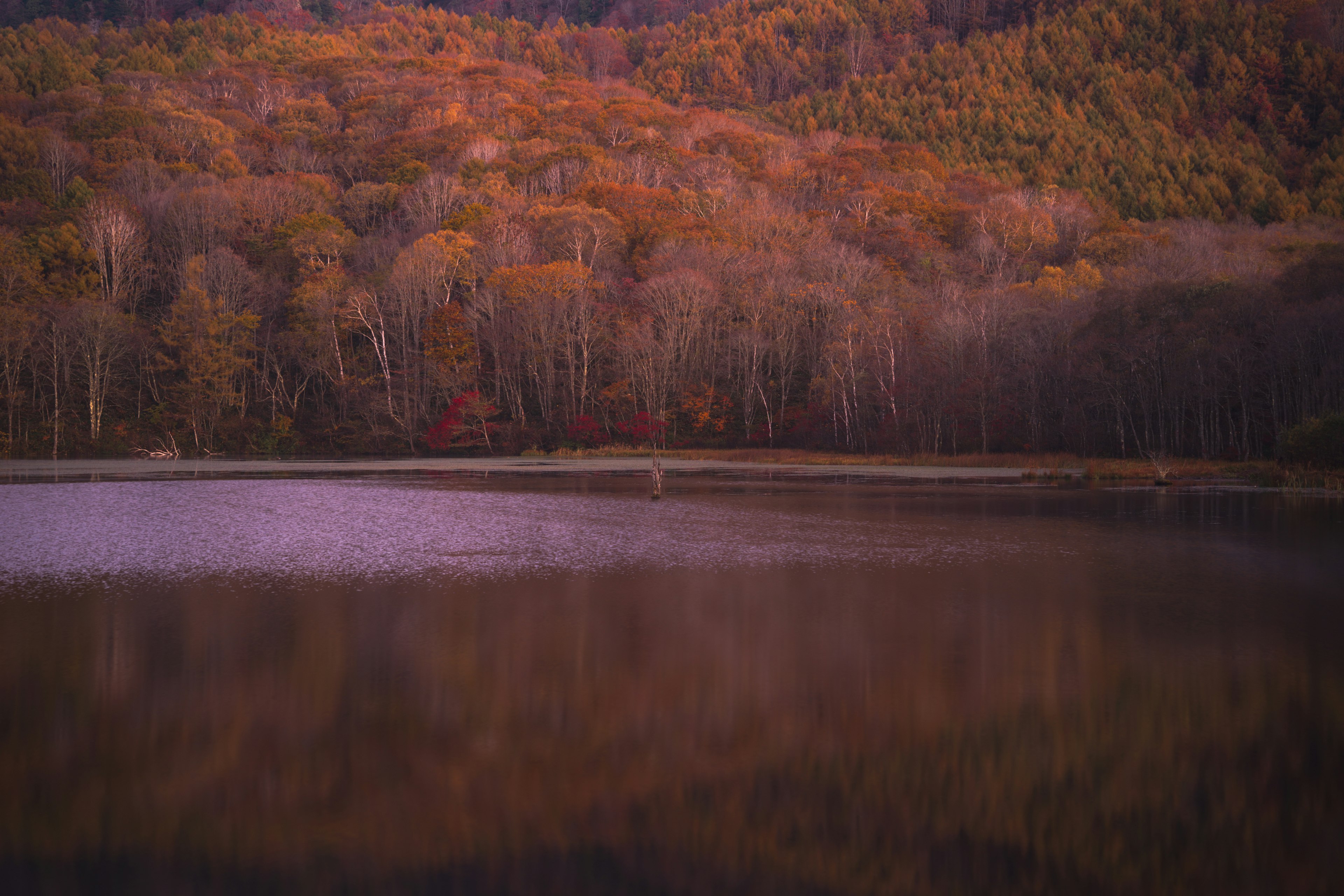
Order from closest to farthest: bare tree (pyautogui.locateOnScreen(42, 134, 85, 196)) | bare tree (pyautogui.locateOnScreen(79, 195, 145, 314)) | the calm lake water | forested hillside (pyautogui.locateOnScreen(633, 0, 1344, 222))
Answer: the calm lake water → bare tree (pyautogui.locateOnScreen(79, 195, 145, 314)) → bare tree (pyautogui.locateOnScreen(42, 134, 85, 196)) → forested hillside (pyautogui.locateOnScreen(633, 0, 1344, 222))

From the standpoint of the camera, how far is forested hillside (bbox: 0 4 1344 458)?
52531mm

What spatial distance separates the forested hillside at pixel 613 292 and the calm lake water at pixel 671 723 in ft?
109

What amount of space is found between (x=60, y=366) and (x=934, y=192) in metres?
80.1

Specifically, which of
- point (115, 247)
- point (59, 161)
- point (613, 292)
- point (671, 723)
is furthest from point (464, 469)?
point (59, 161)

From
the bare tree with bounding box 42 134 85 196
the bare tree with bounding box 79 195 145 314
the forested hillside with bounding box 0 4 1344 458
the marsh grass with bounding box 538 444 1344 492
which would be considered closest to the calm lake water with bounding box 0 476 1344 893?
the marsh grass with bounding box 538 444 1344 492

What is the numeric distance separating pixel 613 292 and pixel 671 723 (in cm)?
6647

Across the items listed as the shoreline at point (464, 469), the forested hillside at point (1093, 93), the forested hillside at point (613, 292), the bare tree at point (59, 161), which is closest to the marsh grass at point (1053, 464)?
the shoreline at point (464, 469)

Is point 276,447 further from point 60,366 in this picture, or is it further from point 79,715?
point 79,715

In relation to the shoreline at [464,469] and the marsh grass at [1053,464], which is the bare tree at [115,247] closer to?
the shoreline at [464,469]

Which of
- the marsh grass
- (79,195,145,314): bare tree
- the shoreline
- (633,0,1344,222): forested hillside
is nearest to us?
the marsh grass

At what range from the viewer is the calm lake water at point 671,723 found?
5422 millimetres

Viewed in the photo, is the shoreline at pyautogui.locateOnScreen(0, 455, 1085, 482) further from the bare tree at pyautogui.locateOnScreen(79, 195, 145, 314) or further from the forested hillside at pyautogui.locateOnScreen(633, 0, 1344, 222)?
the forested hillside at pyautogui.locateOnScreen(633, 0, 1344, 222)

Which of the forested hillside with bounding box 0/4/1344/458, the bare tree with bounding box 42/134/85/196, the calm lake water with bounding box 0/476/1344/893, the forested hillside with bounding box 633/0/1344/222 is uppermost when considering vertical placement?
the forested hillside with bounding box 633/0/1344/222

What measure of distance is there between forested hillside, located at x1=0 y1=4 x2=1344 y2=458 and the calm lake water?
33222 mm
